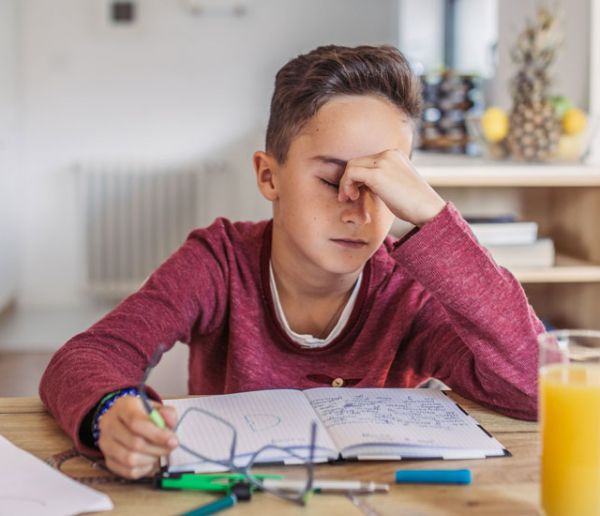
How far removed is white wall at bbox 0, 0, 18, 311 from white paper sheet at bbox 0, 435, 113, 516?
3.77 m

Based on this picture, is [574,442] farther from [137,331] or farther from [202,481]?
[137,331]

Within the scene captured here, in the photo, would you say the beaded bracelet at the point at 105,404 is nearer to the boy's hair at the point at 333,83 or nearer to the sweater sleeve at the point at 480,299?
the sweater sleeve at the point at 480,299

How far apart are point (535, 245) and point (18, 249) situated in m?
3.28

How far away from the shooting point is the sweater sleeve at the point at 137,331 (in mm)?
918

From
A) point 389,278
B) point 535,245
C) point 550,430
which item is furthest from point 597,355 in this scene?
point 535,245

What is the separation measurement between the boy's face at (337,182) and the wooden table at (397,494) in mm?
353

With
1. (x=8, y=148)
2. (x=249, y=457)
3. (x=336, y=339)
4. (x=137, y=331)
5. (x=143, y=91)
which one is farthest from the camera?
(x=143, y=91)

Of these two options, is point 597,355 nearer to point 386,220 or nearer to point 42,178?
point 386,220

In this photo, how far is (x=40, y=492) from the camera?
0.74m

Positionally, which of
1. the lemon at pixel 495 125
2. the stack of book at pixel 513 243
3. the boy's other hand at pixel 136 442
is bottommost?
the stack of book at pixel 513 243

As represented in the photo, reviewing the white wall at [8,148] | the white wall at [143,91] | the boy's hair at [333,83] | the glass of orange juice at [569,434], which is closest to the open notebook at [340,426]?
the glass of orange juice at [569,434]

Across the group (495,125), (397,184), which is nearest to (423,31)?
(495,125)

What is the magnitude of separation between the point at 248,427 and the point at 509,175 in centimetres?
152

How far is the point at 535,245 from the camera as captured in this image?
2295mm
